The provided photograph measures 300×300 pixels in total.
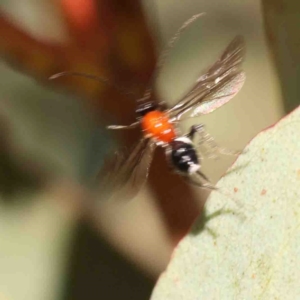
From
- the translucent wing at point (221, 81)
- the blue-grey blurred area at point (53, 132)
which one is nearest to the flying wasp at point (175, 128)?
the translucent wing at point (221, 81)

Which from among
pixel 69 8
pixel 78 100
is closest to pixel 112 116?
pixel 78 100

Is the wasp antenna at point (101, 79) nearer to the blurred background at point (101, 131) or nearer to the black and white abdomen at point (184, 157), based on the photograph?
the blurred background at point (101, 131)

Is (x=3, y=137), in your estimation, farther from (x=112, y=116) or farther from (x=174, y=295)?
(x=174, y=295)

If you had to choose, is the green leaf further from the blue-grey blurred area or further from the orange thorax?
the blue-grey blurred area

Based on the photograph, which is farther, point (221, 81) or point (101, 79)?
point (101, 79)

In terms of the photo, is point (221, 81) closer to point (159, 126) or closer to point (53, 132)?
point (159, 126)

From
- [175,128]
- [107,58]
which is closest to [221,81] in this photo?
[175,128]
